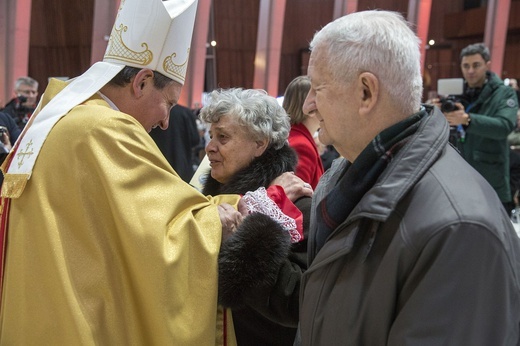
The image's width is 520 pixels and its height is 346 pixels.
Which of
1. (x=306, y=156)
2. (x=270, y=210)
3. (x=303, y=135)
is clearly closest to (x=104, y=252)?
(x=270, y=210)

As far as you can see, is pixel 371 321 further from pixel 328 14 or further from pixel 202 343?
pixel 328 14

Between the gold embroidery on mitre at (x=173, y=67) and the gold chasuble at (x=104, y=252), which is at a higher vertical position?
the gold embroidery on mitre at (x=173, y=67)

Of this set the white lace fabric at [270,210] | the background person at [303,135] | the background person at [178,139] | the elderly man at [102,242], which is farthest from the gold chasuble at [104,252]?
the background person at [178,139]

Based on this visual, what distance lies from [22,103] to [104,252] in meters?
4.28

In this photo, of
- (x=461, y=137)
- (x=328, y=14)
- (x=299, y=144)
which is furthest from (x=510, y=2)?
(x=299, y=144)

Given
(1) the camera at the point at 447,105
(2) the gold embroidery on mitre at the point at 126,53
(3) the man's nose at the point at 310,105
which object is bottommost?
(1) the camera at the point at 447,105

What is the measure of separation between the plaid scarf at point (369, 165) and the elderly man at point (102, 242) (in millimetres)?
499

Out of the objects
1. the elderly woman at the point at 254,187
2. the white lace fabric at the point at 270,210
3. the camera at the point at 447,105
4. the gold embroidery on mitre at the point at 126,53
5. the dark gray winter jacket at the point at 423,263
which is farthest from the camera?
the camera at the point at 447,105

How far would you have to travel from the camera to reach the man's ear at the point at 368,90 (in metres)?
1.19

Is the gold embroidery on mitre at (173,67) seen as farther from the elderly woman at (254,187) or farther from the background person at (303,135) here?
the background person at (303,135)

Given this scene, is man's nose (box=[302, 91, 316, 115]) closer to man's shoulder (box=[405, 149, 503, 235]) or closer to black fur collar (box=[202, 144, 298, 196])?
man's shoulder (box=[405, 149, 503, 235])

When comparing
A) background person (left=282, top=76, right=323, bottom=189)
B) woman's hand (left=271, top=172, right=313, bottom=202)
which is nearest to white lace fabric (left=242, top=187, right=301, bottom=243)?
woman's hand (left=271, top=172, right=313, bottom=202)

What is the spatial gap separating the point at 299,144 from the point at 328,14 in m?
14.7

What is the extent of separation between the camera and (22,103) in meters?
5.43
